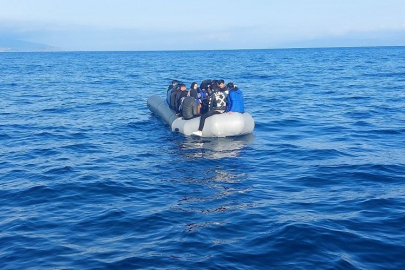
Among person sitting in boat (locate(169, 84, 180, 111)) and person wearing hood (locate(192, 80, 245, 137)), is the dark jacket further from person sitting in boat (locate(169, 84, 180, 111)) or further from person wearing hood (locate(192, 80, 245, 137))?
person sitting in boat (locate(169, 84, 180, 111))

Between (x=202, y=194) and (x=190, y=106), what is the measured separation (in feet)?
21.1

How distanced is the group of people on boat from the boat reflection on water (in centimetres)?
61

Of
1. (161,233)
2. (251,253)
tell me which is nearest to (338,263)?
(251,253)

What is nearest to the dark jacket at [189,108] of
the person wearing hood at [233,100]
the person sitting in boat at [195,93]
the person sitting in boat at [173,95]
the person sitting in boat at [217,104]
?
the person sitting in boat at [195,93]

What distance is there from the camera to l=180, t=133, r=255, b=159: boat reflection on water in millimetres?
13578

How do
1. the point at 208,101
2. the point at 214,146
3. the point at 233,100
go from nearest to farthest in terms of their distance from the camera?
the point at 214,146, the point at 233,100, the point at 208,101

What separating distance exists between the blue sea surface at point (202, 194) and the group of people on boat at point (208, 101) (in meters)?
0.93

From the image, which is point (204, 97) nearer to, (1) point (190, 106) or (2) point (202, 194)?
(1) point (190, 106)

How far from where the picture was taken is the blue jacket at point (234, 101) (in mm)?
15617

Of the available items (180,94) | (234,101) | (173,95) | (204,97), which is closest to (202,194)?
(234,101)

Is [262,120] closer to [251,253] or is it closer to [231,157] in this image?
[231,157]

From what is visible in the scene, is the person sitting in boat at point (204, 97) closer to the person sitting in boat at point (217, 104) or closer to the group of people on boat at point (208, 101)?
the group of people on boat at point (208, 101)

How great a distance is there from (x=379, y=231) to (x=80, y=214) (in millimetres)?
5427

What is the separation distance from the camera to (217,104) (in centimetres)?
1574
